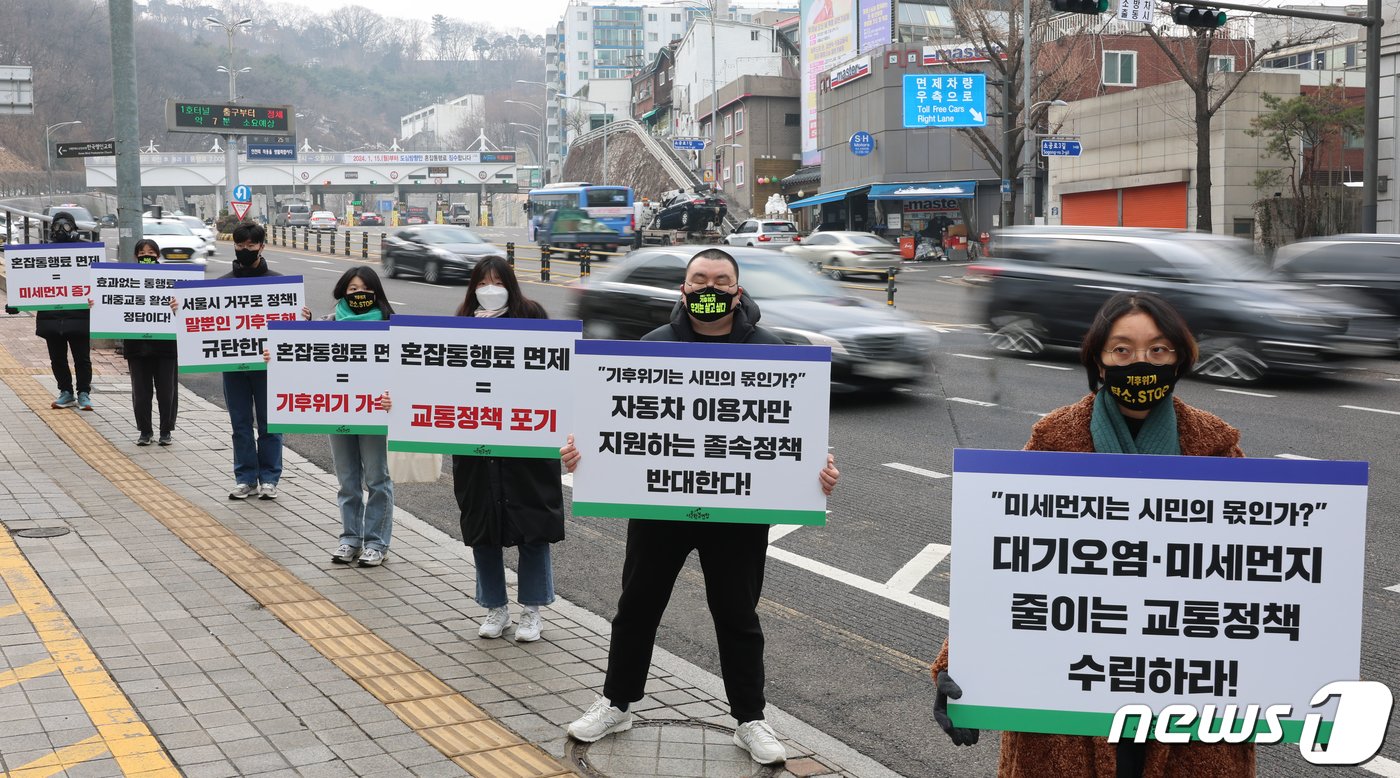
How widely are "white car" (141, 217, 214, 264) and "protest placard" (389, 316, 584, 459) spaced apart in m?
29.2

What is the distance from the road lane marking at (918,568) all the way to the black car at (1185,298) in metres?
8.38

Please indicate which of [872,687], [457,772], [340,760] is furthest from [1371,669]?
[340,760]

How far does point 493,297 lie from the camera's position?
6.70 meters

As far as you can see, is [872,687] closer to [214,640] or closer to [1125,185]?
[214,640]

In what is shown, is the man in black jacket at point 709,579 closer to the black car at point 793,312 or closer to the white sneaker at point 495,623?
the white sneaker at point 495,623

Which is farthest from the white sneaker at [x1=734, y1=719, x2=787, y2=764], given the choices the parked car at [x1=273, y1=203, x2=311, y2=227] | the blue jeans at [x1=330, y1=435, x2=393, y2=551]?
the parked car at [x1=273, y1=203, x2=311, y2=227]

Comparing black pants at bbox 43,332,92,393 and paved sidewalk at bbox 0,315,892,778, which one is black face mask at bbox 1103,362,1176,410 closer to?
paved sidewalk at bbox 0,315,892,778

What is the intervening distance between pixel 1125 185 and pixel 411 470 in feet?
136

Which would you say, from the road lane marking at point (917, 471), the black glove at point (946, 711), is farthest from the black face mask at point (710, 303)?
the road lane marking at point (917, 471)

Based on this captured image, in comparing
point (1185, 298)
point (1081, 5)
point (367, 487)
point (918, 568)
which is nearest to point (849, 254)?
point (1081, 5)

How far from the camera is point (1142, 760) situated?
3.41 metres

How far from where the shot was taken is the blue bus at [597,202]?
51875 mm

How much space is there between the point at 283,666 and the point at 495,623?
104 cm

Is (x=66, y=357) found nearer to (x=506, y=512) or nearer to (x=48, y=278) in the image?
(x=48, y=278)
